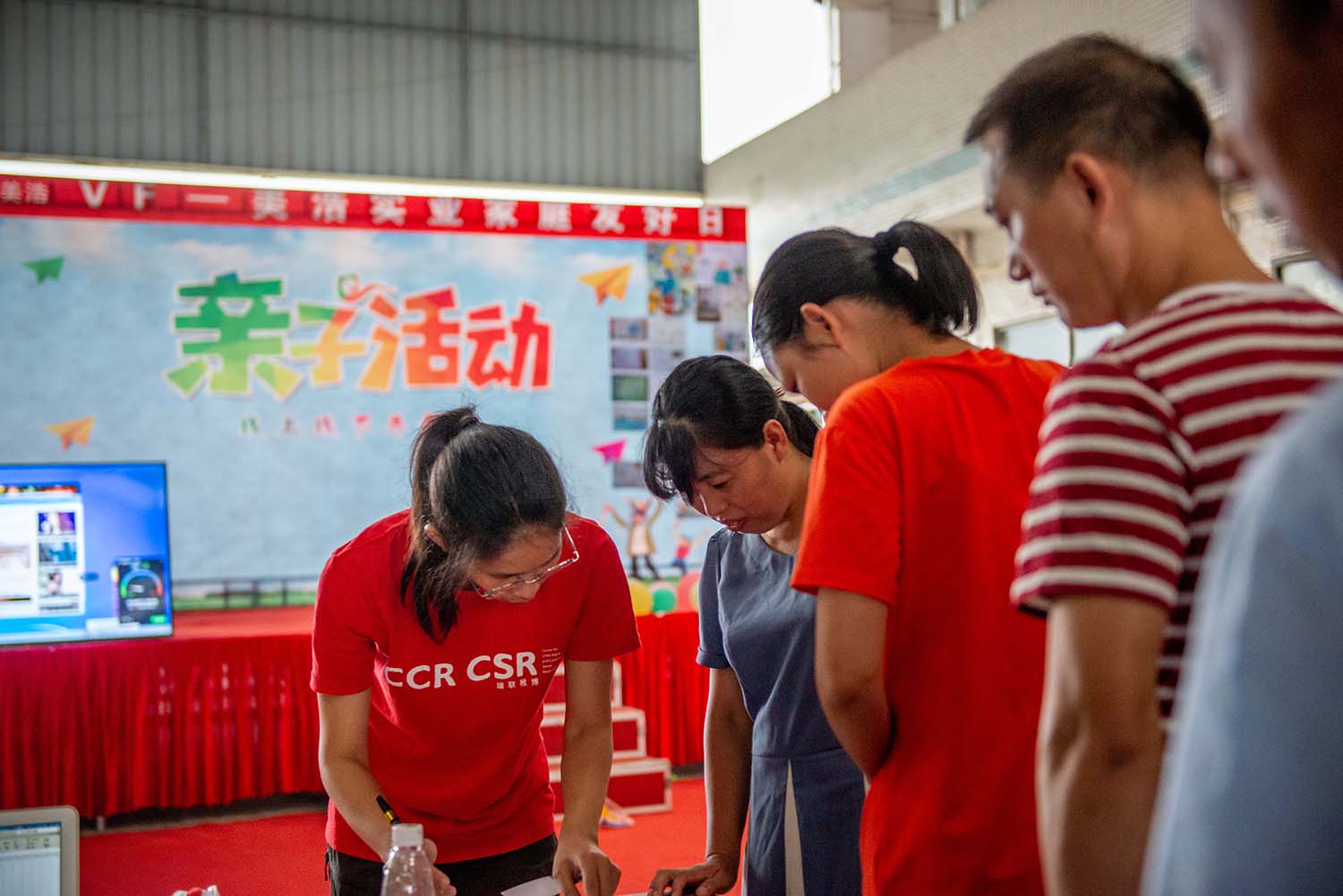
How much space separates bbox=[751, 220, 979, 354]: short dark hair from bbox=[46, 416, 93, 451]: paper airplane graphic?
203 inches

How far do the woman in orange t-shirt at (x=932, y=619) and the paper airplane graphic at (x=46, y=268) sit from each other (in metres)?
5.35

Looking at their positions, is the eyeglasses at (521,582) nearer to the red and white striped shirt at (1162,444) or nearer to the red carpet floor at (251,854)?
the red and white striped shirt at (1162,444)

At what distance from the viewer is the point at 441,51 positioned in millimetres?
8898

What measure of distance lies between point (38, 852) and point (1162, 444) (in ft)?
6.06

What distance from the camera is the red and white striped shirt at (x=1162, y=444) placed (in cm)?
64

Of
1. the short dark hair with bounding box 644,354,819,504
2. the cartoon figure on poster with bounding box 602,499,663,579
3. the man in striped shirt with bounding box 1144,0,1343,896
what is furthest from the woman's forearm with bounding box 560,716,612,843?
the cartoon figure on poster with bounding box 602,499,663,579

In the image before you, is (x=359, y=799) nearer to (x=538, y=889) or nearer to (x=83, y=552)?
(x=538, y=889)

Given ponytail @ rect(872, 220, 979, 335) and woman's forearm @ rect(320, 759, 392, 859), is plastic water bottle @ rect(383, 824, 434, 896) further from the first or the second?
ponytail @ rect(872, 220, 979, 335)

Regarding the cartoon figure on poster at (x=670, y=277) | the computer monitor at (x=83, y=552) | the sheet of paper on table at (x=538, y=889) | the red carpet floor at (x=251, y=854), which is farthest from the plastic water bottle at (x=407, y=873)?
the cartoon figure on poster at (x=670, y=277)

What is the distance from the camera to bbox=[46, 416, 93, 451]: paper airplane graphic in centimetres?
567

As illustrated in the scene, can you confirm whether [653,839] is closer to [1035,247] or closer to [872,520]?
[872,520]

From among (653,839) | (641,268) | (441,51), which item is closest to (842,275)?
(653,839)

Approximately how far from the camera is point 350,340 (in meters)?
5.86

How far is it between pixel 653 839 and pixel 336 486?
261cm
